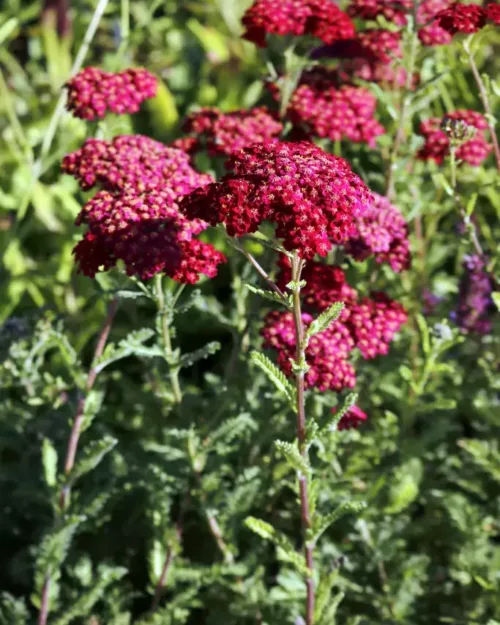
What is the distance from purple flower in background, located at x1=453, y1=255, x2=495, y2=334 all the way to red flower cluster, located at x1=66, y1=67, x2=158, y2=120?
3.78 ft

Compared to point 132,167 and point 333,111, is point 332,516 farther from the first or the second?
point 333,111

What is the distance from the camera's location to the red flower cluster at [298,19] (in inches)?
97.8

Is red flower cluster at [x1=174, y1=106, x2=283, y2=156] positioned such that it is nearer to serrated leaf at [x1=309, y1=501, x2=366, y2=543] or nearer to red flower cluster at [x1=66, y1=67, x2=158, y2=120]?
red flower cluster at [x1=66, y1=67, x2=158, y2=120]

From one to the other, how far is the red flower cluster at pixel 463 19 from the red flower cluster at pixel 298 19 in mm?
415

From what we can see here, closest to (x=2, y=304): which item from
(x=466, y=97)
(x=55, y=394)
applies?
(x=55, y=394)

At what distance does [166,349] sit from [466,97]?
2649 mm

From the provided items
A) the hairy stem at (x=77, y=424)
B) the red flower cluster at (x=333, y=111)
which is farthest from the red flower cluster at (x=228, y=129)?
the hairy stem at (x=77, y=424)

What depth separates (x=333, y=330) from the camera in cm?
210

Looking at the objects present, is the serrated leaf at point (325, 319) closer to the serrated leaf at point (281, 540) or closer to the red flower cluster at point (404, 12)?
the serrated leaf at point (281, 540)

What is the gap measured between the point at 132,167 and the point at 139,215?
239 millimetres

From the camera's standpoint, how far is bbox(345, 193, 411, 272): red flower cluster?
222cm

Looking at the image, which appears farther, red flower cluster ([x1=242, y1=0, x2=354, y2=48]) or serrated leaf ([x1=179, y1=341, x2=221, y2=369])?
red flower cluster ([x1=242, y1=0, x2=354, y2=48])

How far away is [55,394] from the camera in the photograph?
248 centimetres

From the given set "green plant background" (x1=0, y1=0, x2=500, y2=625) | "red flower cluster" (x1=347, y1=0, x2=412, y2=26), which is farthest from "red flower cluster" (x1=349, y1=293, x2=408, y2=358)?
"red flower cluster" (x1=347, y1=0, x2=412, y2=26)
